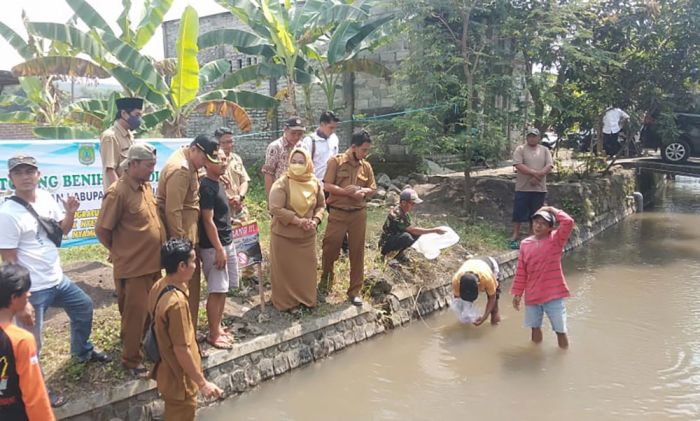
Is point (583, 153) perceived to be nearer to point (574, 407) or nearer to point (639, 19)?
point (639, 19)

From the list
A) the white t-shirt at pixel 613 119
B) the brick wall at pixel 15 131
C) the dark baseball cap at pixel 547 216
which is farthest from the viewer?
the brick wall at pixel 15 131

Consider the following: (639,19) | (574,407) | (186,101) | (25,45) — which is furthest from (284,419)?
(639,19)

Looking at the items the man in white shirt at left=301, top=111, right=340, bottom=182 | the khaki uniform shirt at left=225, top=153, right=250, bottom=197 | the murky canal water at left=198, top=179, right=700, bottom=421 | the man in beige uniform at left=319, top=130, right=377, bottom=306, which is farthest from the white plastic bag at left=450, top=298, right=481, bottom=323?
the khaki uniform shirt at left=225, top=153, right=250, bottom=197

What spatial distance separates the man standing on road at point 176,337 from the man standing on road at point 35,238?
81 cm

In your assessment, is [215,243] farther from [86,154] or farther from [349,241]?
[86,154]

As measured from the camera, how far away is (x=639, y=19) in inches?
488

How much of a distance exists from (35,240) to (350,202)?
326cm

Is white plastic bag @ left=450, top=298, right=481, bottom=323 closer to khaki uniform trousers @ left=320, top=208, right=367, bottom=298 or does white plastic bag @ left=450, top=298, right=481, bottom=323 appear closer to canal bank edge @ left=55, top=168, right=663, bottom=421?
canal bank edge @ left=55, top=168, right=663, bottom=421

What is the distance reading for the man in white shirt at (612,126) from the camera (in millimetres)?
13217

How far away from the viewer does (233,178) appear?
6199 millimetres

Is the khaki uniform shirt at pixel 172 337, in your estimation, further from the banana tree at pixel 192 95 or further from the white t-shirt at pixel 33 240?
the banana tree at pixel 192 95

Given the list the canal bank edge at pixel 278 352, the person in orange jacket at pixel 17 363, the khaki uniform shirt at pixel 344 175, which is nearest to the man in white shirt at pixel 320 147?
the khaki uniform shirt at pixel 344 175

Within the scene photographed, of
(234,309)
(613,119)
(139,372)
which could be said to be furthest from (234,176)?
(613,119)

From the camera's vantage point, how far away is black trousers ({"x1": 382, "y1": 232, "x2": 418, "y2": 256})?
721cm
